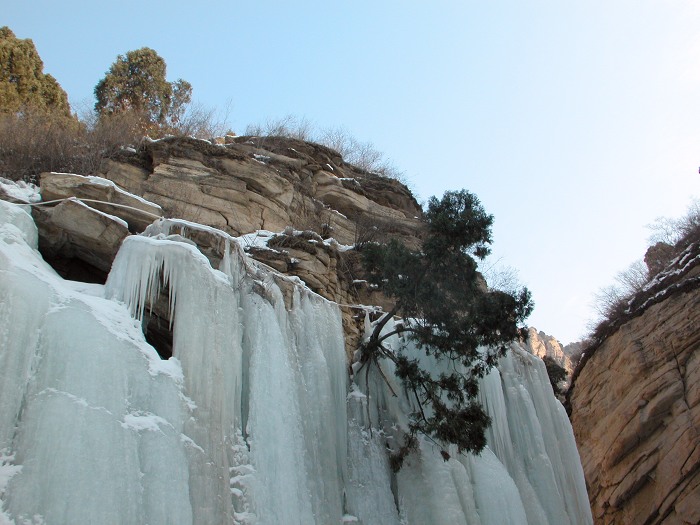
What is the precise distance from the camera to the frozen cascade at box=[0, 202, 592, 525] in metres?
6.88

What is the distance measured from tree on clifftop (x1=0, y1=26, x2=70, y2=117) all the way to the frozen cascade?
867 cm

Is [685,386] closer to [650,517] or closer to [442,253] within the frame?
[650,517]

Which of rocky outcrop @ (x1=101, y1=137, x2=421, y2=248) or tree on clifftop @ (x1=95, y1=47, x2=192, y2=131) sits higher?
tree on clifftop @ (x1=95, y1=47, x2=192, y2=131)

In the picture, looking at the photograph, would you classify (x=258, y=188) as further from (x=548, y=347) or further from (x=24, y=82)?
(x=548, y=347)

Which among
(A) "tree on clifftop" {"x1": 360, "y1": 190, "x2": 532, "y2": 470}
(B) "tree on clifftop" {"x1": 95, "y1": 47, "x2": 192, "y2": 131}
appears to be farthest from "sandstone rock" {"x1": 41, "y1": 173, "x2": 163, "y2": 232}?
(B) "tree on clifftop" {"x1": 95, "y1": 47, "x2": 192, "y2": 131}

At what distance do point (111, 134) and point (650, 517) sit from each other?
1283 cm

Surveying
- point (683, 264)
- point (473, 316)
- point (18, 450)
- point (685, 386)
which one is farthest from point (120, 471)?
point (683, 264)

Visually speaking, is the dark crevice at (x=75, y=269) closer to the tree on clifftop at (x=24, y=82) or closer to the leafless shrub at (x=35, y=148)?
the leafless shrub at (x=35, y=148)

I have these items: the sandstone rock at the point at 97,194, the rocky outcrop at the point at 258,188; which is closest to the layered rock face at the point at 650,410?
the rocky outcrop at the point at 258,188

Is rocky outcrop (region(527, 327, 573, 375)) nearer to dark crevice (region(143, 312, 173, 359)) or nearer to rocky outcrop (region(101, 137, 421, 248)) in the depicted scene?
rocky outcrop (region(101, 137, 421, 248))

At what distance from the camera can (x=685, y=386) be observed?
13.2 meters

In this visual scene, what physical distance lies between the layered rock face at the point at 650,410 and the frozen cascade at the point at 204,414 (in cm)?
138

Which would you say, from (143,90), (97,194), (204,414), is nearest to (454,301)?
(204,414)

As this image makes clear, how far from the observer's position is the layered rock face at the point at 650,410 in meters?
12.7
